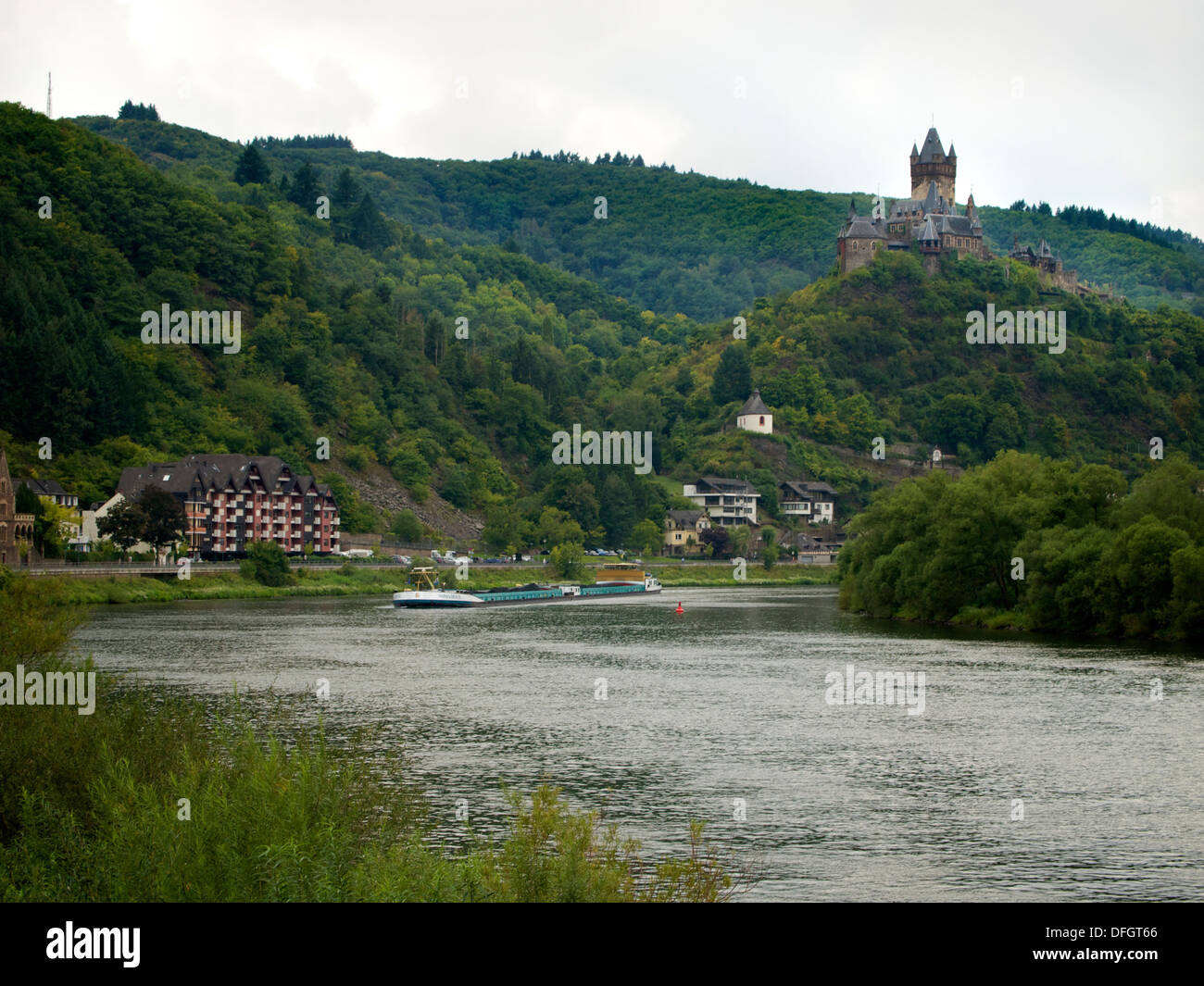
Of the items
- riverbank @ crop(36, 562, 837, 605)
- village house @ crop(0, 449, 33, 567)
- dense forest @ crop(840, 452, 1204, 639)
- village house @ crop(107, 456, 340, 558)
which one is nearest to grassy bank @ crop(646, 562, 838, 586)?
riverbank @ crop(36, 562, 837, 605)

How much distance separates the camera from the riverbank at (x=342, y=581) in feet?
334

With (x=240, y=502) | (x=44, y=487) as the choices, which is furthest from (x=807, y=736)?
(x=240, y=502)

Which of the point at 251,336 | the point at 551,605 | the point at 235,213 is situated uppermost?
the point at 235,213

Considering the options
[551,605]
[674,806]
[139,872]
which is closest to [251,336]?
[551,605]

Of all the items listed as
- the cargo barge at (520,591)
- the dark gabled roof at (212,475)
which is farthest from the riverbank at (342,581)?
the dark gabled roof at (212,475)

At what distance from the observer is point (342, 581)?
427ft

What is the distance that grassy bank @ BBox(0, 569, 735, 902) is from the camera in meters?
18.0

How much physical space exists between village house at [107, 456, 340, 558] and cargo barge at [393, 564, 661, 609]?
1419 centimetres

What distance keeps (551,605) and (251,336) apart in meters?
70.3

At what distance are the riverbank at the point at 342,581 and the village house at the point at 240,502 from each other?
998cm

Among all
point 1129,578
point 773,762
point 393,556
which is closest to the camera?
point 773,762

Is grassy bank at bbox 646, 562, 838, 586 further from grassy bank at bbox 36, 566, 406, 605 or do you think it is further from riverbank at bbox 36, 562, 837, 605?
grassy bank at bbox 36, 566, 406, 605
